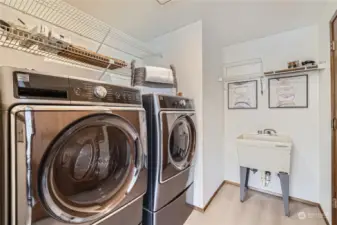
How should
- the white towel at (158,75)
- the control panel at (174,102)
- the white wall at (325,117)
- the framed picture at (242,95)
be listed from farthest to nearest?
the framed picture at (242,95), the white towel at (158,75), the white wall at (325,117), the control panel at (174,102)

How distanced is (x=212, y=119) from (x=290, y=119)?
1.01 meters

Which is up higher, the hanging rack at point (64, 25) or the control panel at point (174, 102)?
the hanging rack at point (64, 25)

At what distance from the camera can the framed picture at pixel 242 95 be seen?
2.49 meters

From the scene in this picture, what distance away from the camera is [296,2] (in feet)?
5.41

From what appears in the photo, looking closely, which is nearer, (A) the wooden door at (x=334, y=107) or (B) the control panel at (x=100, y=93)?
(B) the control panel at (x=100, y=93)

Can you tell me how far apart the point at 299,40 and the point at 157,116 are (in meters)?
2.16

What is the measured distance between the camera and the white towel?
1.77 metres

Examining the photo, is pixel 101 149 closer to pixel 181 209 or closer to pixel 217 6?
pixel 181 209

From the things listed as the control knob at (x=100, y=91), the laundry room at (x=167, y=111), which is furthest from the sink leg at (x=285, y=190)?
the control knob at (x=100, y=91)

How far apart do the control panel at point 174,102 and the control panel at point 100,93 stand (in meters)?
0.29

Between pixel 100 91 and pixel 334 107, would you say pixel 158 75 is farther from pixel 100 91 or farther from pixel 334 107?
pixel 334 107

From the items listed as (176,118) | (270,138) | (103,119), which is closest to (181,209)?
(176,118)

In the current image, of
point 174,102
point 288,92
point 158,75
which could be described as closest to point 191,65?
point 158,75

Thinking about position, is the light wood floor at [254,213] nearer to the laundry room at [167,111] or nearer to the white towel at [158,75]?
the laundry room at [167,111]
